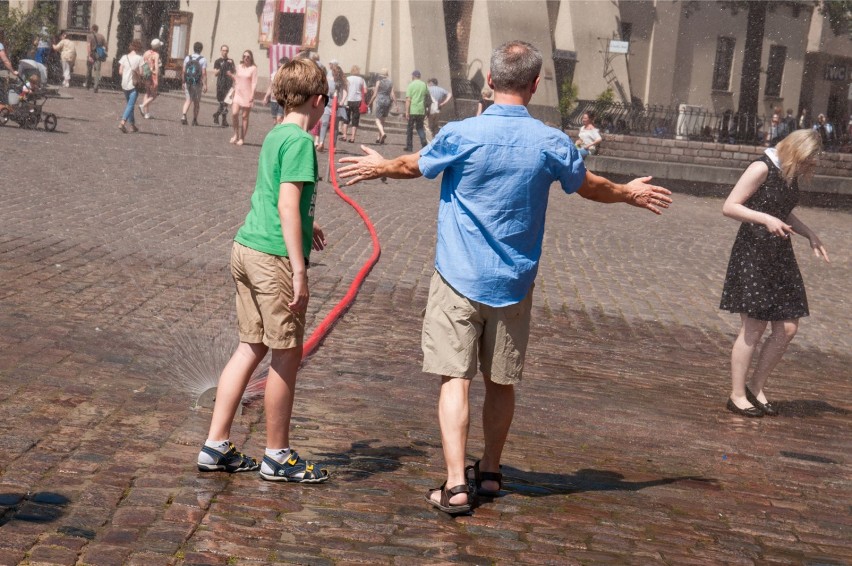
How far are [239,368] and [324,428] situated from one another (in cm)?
106

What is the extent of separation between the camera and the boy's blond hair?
15.6 feet

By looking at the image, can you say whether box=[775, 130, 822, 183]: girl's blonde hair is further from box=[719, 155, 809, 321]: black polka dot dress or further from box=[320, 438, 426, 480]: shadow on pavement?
box=[320, 438, 426, 480]: shadow on pavement

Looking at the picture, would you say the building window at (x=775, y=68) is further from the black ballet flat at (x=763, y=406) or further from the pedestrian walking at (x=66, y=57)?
the black ballet flat at (x=763, y=406)

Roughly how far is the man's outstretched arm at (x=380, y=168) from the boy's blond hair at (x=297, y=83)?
0.94 ft

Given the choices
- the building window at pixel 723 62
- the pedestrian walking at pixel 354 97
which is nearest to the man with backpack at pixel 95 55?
the pedestrian walking at pixel 354 97

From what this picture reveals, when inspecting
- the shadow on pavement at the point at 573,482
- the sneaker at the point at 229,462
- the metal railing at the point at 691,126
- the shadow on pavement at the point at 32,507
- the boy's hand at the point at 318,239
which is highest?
the metal railing at the point at 691,126

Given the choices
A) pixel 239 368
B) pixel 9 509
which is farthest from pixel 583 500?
pixel 9 509

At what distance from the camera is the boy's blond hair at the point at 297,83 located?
475 cm

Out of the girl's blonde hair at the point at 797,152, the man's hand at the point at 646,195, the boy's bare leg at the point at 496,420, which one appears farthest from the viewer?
the girl's blonde hair at the point at 797,152

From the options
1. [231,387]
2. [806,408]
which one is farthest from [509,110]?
[806,408]

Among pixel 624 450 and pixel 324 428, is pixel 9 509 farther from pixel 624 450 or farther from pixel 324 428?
pixel 624 450

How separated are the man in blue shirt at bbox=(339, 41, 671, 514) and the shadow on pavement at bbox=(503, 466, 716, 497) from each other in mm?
491

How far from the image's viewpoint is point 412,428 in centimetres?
599

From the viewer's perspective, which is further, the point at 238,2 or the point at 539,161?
the point at 238,2
